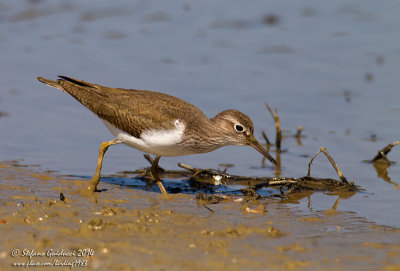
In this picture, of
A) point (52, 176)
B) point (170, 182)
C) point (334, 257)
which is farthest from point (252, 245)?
point (52, 176)

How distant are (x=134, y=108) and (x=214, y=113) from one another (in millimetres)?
3343

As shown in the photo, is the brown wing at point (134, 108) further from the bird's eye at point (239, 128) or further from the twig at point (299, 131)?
the twig at point (299, 131)

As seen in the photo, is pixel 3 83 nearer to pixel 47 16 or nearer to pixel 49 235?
pixel 47 16

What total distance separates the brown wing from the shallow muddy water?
0.99 meters

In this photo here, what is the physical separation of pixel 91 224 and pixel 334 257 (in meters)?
2.67

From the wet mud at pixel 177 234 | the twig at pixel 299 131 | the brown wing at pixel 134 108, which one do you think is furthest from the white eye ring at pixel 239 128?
the twig at pixel 299 131

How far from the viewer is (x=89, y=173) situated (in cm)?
1002

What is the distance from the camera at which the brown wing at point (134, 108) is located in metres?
9.12

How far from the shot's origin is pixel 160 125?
29.7ft

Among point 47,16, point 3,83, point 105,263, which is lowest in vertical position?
point 105,263

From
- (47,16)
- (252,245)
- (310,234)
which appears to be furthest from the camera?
(47,16)

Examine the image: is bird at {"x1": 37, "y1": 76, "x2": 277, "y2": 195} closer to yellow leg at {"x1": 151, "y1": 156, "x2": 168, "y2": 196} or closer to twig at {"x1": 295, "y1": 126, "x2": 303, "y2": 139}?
yellow leg at {"x1": 151, "y1": 156, "x2": 168, "y2": 196}

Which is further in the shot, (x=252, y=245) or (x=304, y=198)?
(x=304, y=198)

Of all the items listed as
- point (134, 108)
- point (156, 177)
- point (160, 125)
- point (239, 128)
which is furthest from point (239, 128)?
point (134, 108)
